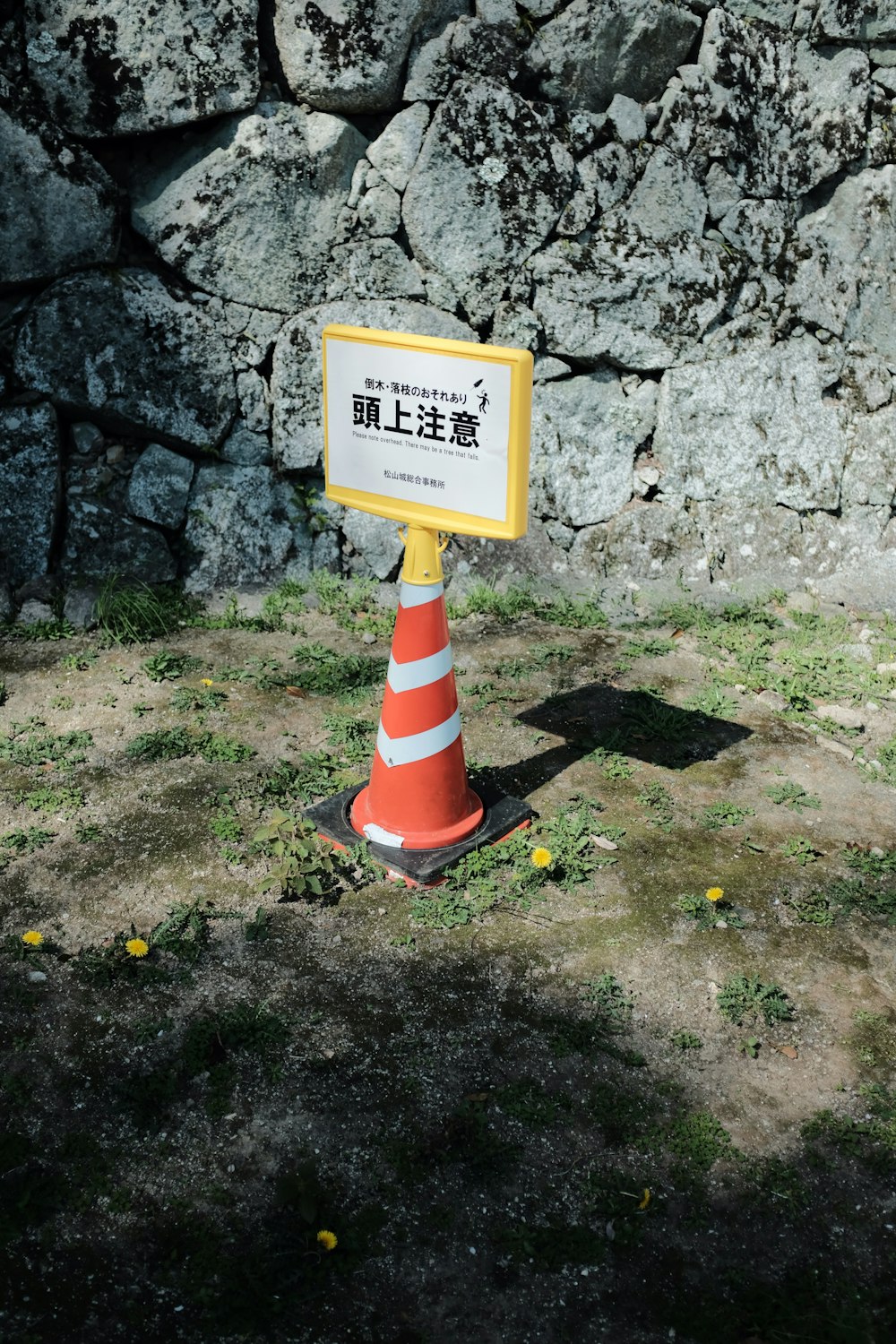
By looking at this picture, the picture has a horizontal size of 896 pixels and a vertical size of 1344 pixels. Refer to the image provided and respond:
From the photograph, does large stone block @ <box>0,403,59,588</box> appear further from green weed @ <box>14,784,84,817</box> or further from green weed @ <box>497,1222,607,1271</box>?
green weed @ <box>497,1222,607,1271</box>

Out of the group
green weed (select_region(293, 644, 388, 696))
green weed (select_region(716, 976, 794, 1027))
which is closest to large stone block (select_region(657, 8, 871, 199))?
green weed (select_region(293, 644, 388, 696))

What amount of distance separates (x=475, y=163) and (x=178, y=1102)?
4283 mm

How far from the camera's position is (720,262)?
212 inches

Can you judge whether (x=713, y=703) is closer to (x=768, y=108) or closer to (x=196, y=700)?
(x=196, y=700)

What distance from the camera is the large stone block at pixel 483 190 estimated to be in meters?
5.06

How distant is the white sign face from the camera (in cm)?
316

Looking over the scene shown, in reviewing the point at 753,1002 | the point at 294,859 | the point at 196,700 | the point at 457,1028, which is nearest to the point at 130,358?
the point at 196,700

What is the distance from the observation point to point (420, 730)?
11.5 ft

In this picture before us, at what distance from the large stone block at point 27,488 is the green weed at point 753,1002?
3.73 metres

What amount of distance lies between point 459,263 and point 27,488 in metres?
2.30

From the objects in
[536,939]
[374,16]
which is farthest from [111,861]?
[374,16]

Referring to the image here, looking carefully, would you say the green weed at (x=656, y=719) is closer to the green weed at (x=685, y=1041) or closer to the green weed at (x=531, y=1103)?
the green weed at (x=685, y=1041)

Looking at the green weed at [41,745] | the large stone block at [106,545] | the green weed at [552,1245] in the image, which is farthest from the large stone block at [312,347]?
the green weed at [552,1245]

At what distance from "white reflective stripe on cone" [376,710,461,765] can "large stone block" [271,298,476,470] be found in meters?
2.29
